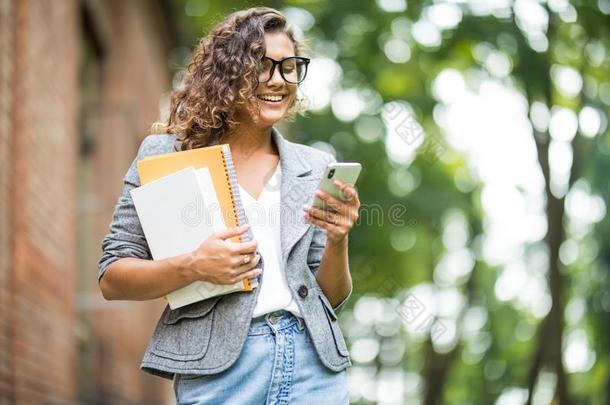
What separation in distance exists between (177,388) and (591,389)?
19.2 meters

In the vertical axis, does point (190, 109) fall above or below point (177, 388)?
above

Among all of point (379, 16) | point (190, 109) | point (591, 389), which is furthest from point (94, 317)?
point (591, 389)

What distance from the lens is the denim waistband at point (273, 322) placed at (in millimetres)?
2926

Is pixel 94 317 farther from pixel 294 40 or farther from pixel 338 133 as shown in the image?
pixel 294 40

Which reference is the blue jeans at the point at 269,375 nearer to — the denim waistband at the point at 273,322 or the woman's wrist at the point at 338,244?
the denim waistband at the point at 273,322

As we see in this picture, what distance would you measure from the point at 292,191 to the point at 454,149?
58.7ft

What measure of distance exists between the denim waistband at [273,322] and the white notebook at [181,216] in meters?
0.12

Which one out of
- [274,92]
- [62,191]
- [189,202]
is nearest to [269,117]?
[274,92]

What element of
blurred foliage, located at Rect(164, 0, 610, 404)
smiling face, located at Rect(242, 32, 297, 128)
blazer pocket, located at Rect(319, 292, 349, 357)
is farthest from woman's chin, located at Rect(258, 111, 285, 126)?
blurred foliage, located at Rect(164, 0, 610, 404)

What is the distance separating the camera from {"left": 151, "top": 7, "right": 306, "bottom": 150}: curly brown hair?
3.08m

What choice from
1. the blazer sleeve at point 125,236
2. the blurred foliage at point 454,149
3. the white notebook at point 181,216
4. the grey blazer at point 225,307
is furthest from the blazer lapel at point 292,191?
the blurred foliage at point 454,149

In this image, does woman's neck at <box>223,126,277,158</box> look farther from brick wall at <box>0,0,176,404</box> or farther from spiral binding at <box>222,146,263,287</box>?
brick wall at <box>0,0,176,404</box>

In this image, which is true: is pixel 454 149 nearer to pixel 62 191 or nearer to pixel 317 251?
pixel 62 191

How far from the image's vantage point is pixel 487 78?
37.4 ft
